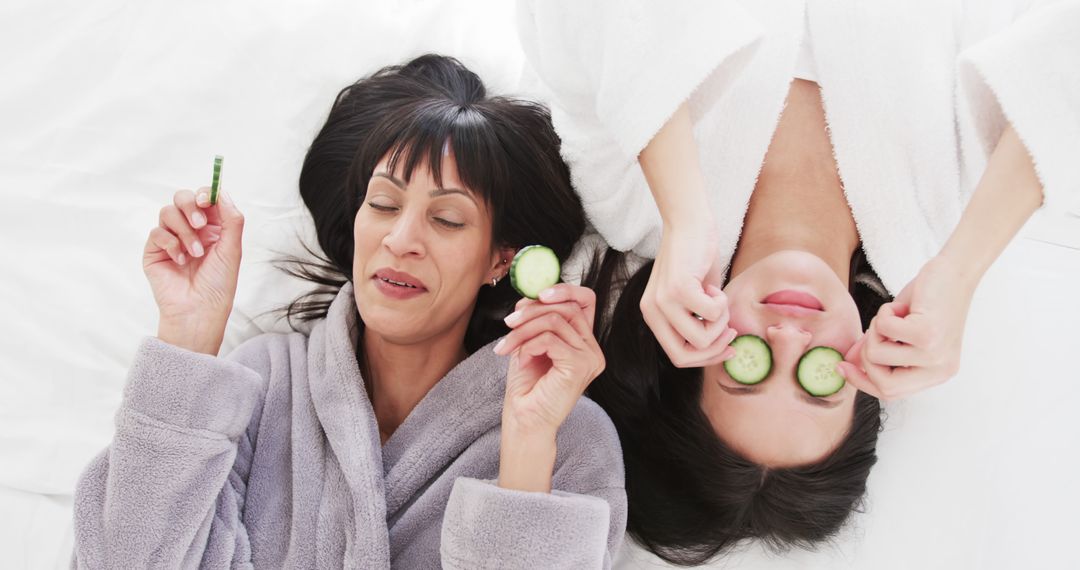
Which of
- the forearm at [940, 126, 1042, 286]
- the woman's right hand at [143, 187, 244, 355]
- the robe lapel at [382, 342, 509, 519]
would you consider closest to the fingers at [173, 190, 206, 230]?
the woman's right hand at [143, 187, 244, 355]

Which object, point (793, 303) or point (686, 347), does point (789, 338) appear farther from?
point (686, 347)

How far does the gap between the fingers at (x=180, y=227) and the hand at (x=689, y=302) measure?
0.96m

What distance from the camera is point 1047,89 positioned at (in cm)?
164

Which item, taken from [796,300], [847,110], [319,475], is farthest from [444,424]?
[847,110]

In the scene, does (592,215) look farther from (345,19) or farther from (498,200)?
(345,19)

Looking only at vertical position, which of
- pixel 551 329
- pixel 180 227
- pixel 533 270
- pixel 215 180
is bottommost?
pixel 551 329

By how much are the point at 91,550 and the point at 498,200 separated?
1102mm

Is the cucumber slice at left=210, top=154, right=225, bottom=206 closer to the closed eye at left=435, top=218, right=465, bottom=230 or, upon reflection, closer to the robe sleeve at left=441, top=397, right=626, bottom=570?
the closed eye at left=435, top=218, right=465, bottom=230

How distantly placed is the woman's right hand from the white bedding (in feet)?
1.50

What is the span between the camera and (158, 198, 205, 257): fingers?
6.24 ft

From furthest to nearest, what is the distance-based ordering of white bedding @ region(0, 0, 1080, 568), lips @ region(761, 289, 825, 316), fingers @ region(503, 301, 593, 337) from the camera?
white bedding @ region(0, 0, 1080, 568) → lips @ region(761, 289, 825, 316) → fingers @ region(503, 301, 593, 337)

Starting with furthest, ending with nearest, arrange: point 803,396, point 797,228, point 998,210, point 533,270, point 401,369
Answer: point 401,369, point 797,228, point 803,396, point 998,210, point 533,270

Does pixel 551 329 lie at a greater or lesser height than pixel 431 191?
lesser

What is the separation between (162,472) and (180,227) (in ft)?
1.66
